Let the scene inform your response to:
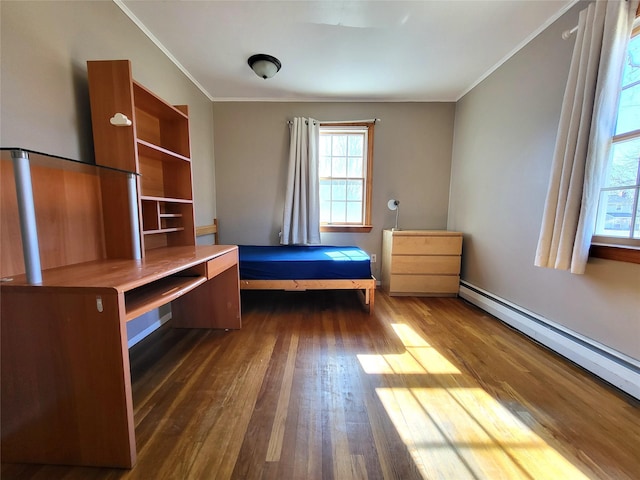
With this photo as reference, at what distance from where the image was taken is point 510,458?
943mm

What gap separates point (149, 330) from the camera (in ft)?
6.24

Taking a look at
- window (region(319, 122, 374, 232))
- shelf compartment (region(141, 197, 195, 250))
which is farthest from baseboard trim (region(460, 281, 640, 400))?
shelf compartment (region(141, 197, 195, 250))

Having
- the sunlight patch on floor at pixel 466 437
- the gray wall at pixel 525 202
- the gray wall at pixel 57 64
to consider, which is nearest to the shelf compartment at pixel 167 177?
the gray wall at pixel 57 64

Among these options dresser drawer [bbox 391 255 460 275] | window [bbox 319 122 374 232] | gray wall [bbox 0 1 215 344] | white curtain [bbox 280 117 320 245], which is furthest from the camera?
window [bbox 319 122 374 232]

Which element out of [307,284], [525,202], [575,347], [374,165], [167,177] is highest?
[374,165]

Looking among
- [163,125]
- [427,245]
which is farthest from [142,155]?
[427,245]

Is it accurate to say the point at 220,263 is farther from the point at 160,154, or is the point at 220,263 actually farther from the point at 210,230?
the point at 210,230

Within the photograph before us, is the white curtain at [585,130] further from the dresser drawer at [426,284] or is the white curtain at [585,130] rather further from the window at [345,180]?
the window at [345,180]

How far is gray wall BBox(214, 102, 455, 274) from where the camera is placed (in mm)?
3025

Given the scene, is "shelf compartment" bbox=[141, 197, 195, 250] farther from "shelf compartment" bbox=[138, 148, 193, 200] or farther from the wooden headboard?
the wooden headboard

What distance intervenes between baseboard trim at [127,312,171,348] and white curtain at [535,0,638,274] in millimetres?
2924

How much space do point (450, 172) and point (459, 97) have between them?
0.89 m

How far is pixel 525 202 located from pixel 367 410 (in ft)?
6.61

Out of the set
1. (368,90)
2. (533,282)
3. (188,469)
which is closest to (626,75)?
Result: (533,282)
